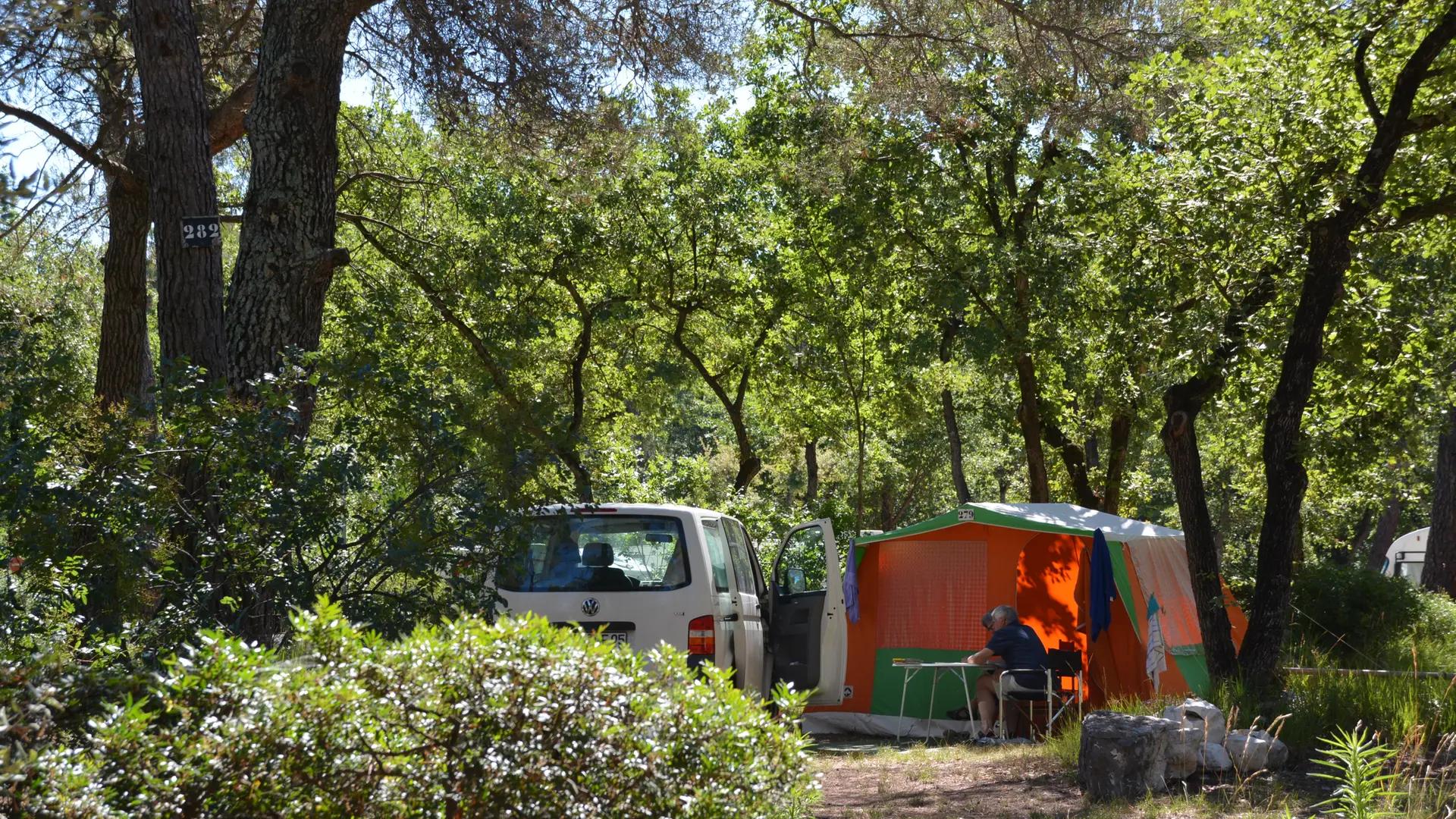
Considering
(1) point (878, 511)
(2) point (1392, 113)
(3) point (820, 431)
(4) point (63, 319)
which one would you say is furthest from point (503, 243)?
(1) point (878, 511)

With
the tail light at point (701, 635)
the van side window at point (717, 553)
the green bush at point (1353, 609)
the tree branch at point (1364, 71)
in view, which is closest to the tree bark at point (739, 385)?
the green bush at point (1353, 609)

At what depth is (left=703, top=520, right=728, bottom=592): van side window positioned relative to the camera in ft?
25.7

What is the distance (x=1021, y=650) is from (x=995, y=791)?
108 inches

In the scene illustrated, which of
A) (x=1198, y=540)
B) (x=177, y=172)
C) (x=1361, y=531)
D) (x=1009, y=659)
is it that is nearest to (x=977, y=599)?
(x=1009, y=659)

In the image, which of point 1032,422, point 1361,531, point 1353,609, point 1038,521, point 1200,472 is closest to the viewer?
point 1200,472

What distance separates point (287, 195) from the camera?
668 cm

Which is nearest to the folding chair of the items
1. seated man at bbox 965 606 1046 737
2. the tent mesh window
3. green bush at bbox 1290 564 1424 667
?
seated man at bbox 965 606 1046 737

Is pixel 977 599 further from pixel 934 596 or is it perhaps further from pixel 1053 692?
pixel 1053 692

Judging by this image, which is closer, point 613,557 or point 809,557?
point 613,557

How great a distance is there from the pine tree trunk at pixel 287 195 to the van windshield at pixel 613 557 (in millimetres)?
1991

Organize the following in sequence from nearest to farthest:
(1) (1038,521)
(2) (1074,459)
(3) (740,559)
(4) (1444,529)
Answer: (3) (740,559) < (1) (1038,521) < (4) (1444,529) < (2) (1074,459)

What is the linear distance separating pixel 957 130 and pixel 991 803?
10594 millimetres

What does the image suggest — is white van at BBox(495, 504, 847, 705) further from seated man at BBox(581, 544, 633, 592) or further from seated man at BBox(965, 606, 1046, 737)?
seated man at BBox(965, 606, 1046, 737)

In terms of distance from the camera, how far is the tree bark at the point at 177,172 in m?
7.19
